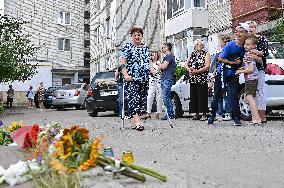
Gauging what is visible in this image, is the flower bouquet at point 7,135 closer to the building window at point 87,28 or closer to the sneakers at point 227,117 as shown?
the sneakers at point 227,117

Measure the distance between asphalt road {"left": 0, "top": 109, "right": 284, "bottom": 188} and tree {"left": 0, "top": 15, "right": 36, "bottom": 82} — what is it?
63.3 feet

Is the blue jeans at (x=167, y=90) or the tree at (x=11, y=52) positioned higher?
the tree at (x=11, y=52)

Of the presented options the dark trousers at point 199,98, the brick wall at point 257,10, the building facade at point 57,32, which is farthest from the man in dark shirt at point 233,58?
the building facade at point 57,32

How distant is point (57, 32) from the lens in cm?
5794

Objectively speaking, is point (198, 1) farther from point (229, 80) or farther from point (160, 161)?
point (160, 161)

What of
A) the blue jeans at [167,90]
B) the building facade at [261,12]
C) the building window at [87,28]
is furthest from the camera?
the building window at [87,28]

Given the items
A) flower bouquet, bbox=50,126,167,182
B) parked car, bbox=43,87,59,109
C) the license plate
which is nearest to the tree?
parked car, bbox=43,87,59,109

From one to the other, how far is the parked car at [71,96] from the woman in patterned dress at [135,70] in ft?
62.7

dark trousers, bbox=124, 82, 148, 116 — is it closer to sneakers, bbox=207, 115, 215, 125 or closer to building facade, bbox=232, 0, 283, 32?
sneakers, bbox=207, 115, 215, 125

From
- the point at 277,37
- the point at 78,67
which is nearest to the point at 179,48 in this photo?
the point at 277,37

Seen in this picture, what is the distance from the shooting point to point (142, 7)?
46.9 meters

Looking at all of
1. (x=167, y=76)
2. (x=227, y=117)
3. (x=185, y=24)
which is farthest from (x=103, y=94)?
Answer: (x=185, y=24)

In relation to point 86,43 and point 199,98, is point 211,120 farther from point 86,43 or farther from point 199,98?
point 86,43

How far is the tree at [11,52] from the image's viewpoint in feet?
94.6
